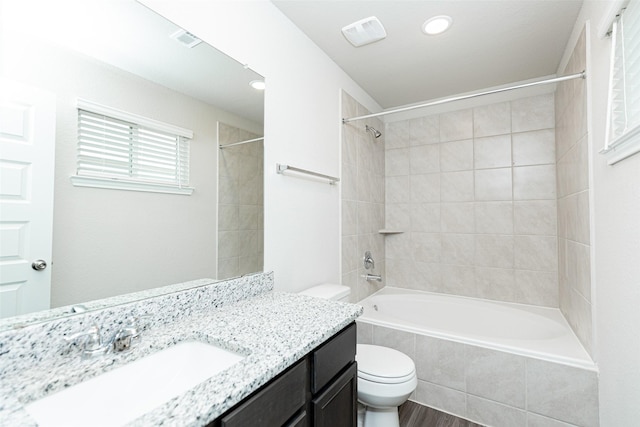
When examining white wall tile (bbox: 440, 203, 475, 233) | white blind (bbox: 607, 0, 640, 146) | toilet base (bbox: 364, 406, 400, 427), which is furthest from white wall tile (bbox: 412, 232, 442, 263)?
white blind (bbox: 607, 0, 640, 146)

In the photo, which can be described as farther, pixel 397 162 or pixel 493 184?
pixel 397 162

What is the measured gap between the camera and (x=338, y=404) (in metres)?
1.01

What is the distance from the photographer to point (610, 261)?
1.24m

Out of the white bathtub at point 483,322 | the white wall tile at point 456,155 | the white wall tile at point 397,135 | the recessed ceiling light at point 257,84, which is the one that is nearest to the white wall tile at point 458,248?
the white bathtub at point 483,322

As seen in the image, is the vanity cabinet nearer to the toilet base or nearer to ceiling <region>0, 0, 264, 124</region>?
the toilet base

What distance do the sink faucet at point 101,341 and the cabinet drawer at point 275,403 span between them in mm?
418

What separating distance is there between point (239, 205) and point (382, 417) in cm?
137

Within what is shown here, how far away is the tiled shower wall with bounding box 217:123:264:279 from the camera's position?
1.33m

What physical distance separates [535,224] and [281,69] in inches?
94.5

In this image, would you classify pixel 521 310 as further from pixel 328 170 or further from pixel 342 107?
pixel 342 107

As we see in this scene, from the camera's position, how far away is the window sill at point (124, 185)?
2.83 ft

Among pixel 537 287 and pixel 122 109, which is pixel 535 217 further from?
pixel 122 109

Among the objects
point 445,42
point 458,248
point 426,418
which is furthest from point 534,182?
point 426,418

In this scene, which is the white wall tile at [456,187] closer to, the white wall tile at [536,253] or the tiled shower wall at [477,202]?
the tiled shower wall at [477,202]
